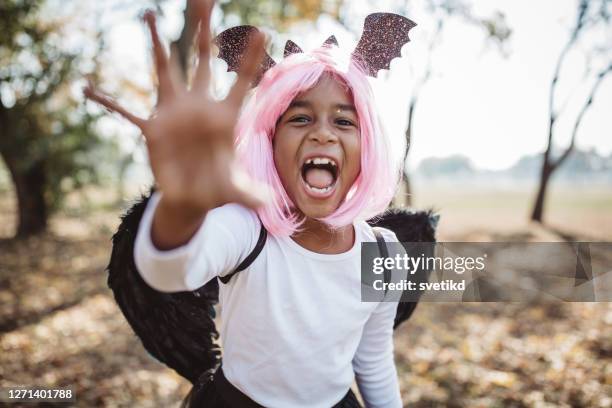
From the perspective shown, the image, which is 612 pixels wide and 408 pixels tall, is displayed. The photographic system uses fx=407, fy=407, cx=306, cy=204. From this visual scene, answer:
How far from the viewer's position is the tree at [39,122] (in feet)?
25.9

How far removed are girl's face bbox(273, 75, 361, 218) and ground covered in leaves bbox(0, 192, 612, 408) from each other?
2.59m

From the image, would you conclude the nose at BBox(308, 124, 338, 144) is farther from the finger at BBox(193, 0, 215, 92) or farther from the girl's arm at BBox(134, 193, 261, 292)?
the finger at BBox(193, 0, 215, 92)

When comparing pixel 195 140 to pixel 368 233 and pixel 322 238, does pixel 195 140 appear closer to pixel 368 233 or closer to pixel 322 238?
pixel 322 238

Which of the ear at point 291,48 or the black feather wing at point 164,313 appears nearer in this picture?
the black feather wing at point 164,313

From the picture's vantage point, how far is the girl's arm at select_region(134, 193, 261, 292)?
786 mm

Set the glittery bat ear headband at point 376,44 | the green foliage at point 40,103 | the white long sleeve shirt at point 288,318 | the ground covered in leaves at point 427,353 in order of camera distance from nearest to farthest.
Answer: the white long sleeve shirt at point 288,318 → the glittery bat ear headband at point 376,44 → the ground covered in leaves at point 427,353 → the green foliage at point 40,103

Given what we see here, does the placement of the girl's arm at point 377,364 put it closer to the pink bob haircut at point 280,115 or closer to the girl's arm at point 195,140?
the pink bob haircut at point 280,115

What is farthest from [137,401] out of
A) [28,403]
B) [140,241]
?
[140,241]

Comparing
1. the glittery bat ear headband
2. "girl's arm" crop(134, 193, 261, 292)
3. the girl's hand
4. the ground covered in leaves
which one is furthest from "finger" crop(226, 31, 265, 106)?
the ground covered in leaves

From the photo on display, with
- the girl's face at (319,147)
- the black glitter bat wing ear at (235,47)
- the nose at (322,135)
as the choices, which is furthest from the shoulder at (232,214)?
the black glitter bat wing ear at (235,47)

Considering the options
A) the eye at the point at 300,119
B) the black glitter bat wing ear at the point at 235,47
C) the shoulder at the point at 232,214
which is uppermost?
the black glitter bat wing ear at the point at 235,47

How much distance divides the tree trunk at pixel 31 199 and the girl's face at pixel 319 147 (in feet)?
30.5

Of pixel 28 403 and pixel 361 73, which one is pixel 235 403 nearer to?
pixel 361 73

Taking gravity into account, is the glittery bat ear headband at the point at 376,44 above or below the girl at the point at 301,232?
above
